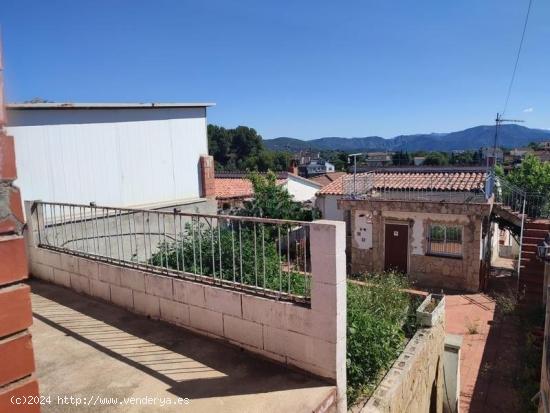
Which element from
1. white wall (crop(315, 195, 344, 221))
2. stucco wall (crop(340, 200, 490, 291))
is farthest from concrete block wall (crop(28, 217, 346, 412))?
white wall (crop(315, 195, 344, 221))

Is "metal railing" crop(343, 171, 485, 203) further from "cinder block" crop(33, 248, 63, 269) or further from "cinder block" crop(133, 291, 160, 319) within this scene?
"cinder block" crop(133, 291, 160, 319)

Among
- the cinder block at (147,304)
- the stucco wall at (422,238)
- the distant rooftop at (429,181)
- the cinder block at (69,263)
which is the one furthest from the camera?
the distant rooftop at (429,181)

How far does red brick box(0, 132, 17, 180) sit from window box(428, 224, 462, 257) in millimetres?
15268

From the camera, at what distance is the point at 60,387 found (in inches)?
151

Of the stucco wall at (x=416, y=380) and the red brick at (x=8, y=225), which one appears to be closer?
the red brick at (x=8, y=225)

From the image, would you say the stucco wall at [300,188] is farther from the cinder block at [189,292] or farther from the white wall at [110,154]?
the cinder block at [189,292]

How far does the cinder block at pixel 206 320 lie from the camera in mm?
4663

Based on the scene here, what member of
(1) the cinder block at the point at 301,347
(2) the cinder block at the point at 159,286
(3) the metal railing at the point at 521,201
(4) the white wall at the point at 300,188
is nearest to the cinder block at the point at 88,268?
(2) the cinder block at the point at 159,286

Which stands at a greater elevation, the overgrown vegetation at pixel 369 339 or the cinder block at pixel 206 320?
the cinder block at pixel 206 320

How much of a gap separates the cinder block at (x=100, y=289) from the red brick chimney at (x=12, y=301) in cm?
510

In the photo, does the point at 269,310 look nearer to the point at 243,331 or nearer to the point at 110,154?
the point at 243,331

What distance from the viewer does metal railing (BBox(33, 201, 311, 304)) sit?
4.51 m

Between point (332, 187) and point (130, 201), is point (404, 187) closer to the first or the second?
point (332, 187)

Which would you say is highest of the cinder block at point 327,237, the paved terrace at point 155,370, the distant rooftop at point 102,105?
the distant rooftop at point 102,105
